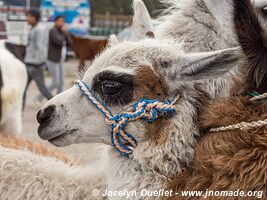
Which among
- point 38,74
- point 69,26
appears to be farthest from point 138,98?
point 69,26

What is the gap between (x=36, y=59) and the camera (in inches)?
359

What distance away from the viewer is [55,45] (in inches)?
410

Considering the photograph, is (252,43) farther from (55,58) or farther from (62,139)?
(55,58)

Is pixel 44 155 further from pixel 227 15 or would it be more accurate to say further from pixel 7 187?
pixel 227 15

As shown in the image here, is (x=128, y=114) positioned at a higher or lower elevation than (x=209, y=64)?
lower

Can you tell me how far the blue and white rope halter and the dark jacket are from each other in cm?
821

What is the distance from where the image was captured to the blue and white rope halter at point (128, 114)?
2117mm

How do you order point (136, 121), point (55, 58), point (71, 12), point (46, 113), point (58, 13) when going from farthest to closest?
point (71, 12) < point (58, 13) < point (55, 58) < point (46, 113) < point (136, 121)

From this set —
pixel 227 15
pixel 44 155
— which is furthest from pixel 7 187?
pixel 227 15

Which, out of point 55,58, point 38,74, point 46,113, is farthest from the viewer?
point 55,58

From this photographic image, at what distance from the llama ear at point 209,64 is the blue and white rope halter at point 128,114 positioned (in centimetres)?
14

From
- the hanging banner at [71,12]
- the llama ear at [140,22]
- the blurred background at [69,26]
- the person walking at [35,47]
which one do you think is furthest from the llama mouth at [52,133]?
the hanging banner at [71,12]

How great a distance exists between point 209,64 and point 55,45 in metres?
8.68

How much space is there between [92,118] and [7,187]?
0.60 meters
